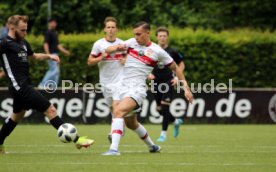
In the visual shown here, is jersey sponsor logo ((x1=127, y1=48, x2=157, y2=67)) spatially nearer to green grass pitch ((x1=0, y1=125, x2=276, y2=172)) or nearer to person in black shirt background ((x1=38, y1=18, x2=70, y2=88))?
green grass pitch ((x1=0, y1=125, x2=276, y2=172))

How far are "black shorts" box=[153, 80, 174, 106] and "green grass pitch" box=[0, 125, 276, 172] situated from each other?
874 millimetres

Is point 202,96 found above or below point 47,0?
below

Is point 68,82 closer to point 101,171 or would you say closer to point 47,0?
point 47,0

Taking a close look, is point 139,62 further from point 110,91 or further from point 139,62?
point 110,91

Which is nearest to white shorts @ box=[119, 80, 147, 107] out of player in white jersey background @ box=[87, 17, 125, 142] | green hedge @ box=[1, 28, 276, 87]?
player in white jersey background @ box=[87, 17, 125, 142]

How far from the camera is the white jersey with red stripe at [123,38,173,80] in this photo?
13.2 metres

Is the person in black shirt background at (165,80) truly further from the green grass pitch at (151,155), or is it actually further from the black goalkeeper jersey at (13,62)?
the black goalkeeper jersey at (13,62)

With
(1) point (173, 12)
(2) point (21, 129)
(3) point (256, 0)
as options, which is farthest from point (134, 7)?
(2) point (21, 129)

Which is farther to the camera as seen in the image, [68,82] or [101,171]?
[68,82]

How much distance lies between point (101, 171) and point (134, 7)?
2372cm

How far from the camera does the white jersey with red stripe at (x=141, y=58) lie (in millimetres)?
13219

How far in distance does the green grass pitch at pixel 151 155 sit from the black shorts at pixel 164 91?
0.87m

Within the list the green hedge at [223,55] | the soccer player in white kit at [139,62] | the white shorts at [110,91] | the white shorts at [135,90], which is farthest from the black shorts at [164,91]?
the green hedge at [223,55]

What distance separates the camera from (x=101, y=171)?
34.2ft
